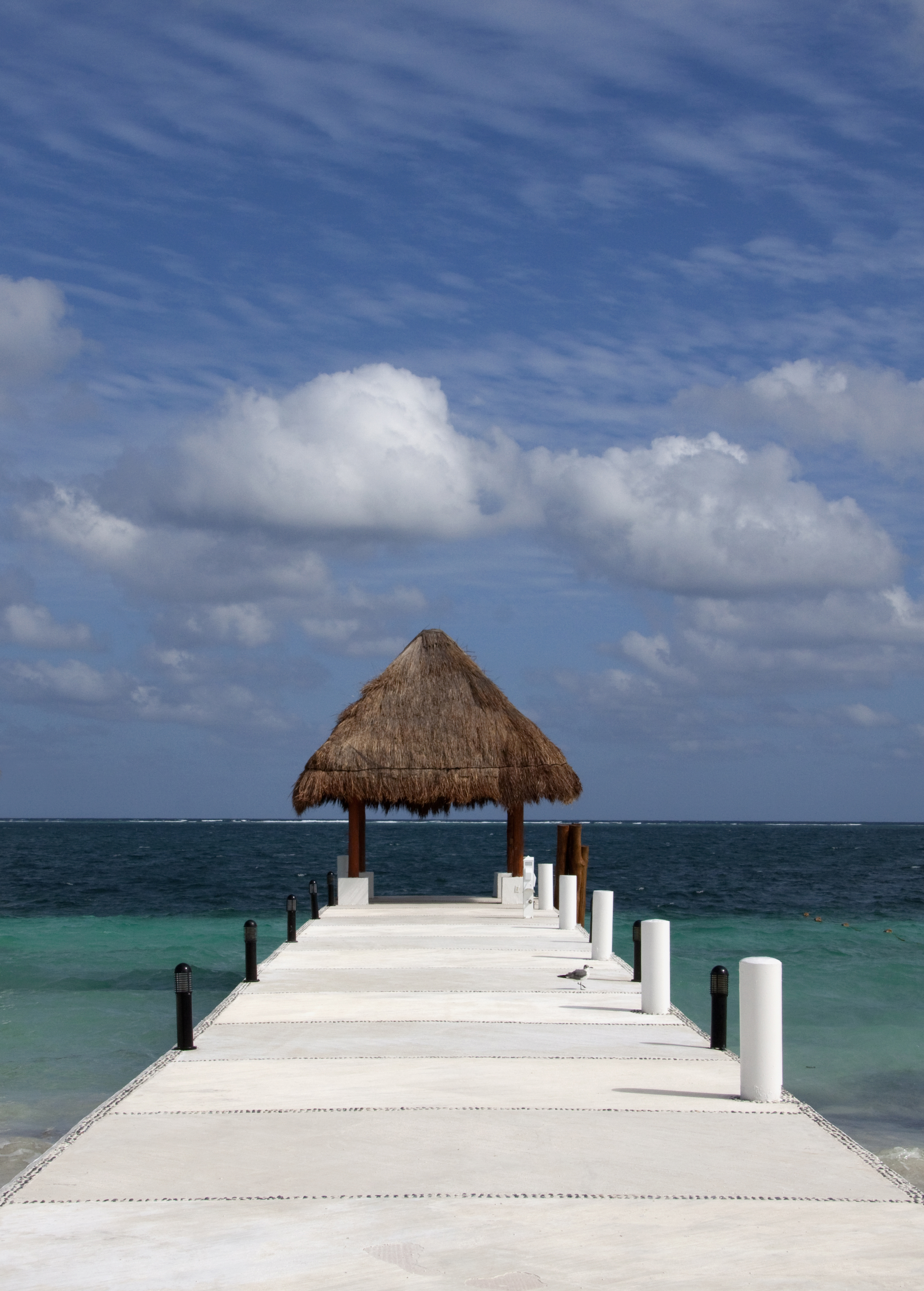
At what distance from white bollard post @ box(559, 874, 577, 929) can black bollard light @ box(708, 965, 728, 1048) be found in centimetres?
777

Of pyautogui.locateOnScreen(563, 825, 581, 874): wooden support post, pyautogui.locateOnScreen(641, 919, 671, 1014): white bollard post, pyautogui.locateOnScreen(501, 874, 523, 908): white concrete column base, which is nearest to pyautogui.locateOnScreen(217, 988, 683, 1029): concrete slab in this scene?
pyautogui.locateOnScreen(641, 919, 671, 1014): white bollard post

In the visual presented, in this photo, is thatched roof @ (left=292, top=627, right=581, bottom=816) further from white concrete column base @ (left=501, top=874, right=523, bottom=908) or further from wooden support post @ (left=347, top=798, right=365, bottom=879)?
white concrete column base @ (left=501, top=874, right=523, bottom=908)

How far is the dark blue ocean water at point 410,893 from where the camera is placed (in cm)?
1480

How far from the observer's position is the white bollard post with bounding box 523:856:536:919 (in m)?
20.0

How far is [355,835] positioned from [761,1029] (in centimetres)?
1495

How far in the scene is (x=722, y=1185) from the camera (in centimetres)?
603

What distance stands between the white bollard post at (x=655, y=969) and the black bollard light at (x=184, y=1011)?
3822 millimetres

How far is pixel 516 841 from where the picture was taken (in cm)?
2250

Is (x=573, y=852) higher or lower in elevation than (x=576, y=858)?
higher

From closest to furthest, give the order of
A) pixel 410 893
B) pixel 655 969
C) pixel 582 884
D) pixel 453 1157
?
1. pixel 453 1157
2. pixel 655 969
3. pixel 582 884
4. pixel 410 893

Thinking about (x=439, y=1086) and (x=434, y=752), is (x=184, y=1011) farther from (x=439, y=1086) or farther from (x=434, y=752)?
(x=434, y=752)

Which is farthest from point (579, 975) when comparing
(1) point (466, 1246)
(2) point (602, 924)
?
(1) point (466, 1246)

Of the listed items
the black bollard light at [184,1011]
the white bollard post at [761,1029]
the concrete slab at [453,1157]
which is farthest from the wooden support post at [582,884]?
the concrete slab at [453,1157]

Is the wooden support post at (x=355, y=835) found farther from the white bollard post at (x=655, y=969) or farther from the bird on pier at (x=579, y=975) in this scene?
the white bollard post at (x=655, y=969)
